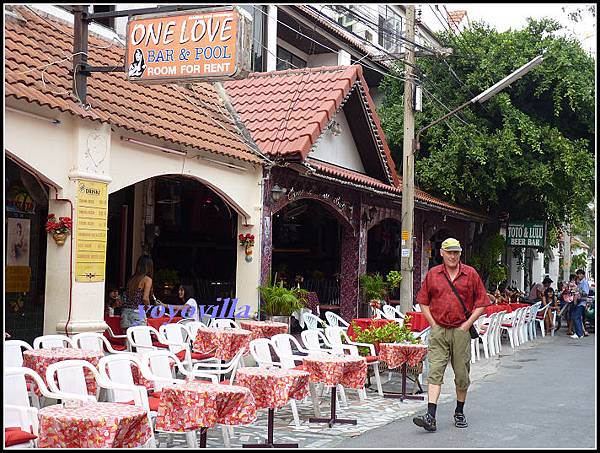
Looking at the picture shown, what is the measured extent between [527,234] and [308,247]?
27.3ft

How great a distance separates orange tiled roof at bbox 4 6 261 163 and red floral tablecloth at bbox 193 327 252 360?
293 centimetres

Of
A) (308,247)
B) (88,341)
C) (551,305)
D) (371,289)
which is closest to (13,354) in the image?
(88,341)

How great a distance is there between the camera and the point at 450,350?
8.31 m

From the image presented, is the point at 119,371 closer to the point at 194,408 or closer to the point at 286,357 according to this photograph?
the point at 194,408

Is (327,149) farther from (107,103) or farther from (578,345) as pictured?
(578,345)

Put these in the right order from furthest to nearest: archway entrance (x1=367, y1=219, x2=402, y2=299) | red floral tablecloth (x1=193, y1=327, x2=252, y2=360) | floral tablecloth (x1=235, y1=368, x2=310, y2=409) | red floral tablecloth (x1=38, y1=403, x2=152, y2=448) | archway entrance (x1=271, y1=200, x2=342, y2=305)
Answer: archway entrance (x1=367, y1=219, x2=402, y2=299), archway entrance (x1=271, y1=200, x2=342, y2=305), red floral tablecloth (x1=193, y1=327, x2=252, y2=360), floral tablecloth (x1=235, y1=368, x2=310, y2=409), red floral tablecloth (x1=38, y1=403, x2=152, y2=448)

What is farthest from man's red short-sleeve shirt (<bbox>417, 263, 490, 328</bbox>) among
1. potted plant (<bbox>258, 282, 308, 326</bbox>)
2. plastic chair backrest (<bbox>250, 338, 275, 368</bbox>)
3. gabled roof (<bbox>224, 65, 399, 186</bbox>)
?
gabled roof (<bbox>224, 65, 399, 186</bbox>)

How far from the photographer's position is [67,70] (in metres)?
10.4

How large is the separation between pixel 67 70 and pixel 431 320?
5870 mm

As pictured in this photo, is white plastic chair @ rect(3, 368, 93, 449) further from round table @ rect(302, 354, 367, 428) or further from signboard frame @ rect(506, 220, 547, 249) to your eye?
signboard frame @ rect(506, 220, 547, 249)

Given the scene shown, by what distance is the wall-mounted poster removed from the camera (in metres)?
12.0

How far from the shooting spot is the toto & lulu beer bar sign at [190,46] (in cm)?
959


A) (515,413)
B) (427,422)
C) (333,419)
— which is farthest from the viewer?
(515,413)

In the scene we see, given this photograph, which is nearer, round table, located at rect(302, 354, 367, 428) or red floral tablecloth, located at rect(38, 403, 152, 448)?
red floral tablecloth, located at rect(38, 403, 152, 448)
